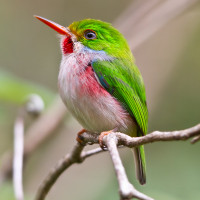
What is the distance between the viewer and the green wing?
2494 mm

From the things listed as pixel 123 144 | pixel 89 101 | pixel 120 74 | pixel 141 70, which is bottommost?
pixel 123 144

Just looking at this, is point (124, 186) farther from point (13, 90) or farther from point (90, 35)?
point (13, 90)

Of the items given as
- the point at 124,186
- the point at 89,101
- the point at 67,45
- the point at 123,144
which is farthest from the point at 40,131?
the point at 124,186

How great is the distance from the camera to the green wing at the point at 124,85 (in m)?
2.49

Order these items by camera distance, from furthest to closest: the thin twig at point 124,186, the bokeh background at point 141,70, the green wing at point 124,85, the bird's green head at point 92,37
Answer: the bokeh background at point 141,70 → the bird's green head at point 92,37 → the green wing at point 124,85 → the thin twig at point 124,186

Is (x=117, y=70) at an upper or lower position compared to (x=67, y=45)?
lower

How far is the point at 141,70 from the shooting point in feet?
12.6

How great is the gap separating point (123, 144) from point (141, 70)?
2.24m

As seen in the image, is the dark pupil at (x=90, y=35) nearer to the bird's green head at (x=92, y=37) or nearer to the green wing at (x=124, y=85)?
the bird's green head at (x=92, y=37)

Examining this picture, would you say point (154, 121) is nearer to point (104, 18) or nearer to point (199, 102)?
point (199, 102)

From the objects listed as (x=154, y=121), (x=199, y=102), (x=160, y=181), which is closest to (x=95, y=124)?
(x=160, y=181)

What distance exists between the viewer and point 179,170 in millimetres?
3742

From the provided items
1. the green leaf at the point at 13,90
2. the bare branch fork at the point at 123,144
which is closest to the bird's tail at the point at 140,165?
the bare branch fork at the point at 123,144

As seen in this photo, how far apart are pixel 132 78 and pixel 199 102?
84.0 inches
